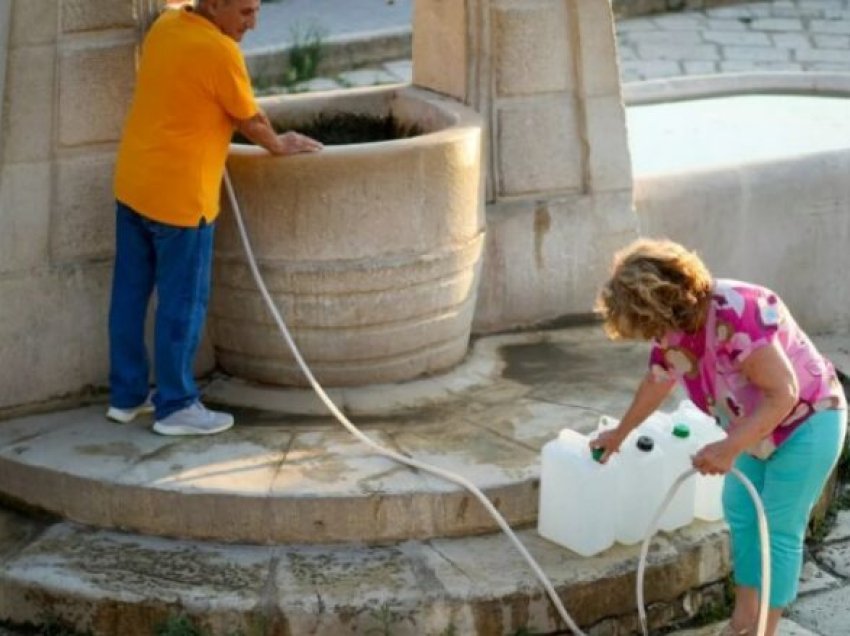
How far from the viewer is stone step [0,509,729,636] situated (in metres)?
5.71

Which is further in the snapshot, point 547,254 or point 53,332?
point 547,254

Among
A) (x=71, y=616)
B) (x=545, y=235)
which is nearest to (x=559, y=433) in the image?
(x=545, y=235)

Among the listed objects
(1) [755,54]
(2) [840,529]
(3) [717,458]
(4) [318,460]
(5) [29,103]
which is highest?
(5) [29,103]

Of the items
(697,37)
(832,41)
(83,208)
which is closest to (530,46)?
(83,208)

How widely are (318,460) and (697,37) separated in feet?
27.5

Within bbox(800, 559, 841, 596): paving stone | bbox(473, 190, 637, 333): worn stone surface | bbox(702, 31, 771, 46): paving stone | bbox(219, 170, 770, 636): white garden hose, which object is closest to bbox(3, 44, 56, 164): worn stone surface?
bbox(219, 170, 770, 636): white garden hose

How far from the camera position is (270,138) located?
6.37m

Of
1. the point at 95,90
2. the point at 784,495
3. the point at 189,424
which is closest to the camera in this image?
the point at 784,495

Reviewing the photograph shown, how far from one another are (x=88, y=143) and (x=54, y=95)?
192 millimetres

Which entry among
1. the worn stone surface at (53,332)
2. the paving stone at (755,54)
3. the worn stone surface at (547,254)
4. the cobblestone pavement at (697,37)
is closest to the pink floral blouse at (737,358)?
the worn stone surface at (547,254)

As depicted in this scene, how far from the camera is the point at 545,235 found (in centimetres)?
733

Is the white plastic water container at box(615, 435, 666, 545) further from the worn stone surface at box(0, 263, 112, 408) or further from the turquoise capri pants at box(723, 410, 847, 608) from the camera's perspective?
the worn stone surface at box(0, 263, 112, 408)

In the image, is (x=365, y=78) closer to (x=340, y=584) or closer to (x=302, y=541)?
(x=302, y=541)

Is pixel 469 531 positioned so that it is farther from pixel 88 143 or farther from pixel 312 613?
pixel 88 143
